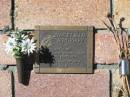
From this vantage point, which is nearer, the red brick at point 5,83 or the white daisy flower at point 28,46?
the white daisy flower at point 28,46

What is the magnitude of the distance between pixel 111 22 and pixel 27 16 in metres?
0.53

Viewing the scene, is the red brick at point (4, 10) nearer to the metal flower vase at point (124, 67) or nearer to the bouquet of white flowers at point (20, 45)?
the bouquet of white flowers at point (20, 45)

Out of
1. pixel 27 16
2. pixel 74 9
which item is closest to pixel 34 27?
pixel 27 16

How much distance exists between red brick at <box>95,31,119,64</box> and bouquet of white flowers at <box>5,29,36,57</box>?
41 cm

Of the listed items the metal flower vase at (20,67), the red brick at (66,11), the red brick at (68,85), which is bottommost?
the red brick at (68,85)

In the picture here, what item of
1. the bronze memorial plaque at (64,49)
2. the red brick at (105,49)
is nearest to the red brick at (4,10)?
the bronze memorial plaque at (64,49)

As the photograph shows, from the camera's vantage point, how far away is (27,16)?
291 cm

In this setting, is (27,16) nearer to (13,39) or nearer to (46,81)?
(13,39)

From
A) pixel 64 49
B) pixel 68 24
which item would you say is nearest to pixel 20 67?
pixel 64 49

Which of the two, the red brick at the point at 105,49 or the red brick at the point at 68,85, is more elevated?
the red brick at the point at 105,49

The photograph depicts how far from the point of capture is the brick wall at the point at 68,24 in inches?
114

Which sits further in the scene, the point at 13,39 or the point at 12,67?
the point at 12,67

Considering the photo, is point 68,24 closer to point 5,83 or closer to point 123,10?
point 123,10

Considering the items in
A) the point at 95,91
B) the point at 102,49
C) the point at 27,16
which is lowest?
the point at 95,91
